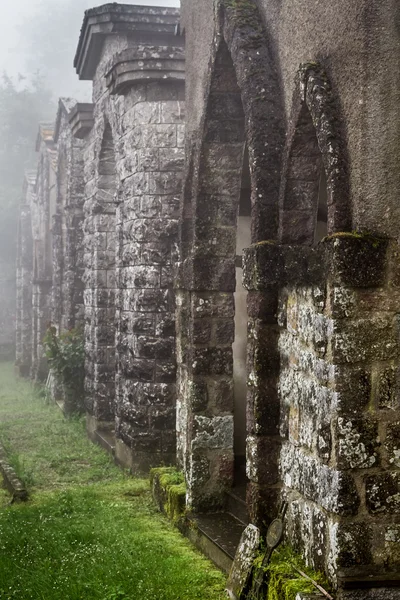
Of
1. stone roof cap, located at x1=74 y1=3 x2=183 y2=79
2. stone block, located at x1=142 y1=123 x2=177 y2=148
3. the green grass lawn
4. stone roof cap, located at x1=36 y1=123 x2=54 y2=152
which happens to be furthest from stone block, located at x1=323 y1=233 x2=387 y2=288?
stone roof cap, located at x1=36 y1=123 x2=54 y2=152

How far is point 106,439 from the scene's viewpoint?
10633mm

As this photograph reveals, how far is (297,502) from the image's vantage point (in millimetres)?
4625

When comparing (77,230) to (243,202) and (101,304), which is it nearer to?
(101,304)

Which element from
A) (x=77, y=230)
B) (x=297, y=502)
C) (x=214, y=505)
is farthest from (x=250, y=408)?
(x=77, y=230)

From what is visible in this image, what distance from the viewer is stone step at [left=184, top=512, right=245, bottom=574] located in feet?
18.6

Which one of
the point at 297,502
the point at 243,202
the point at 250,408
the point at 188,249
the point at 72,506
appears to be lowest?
the point at 72,506

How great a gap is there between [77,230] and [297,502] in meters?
10.5

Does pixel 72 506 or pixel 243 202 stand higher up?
pixel 243 202

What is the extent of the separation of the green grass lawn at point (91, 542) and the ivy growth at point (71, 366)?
105 inches

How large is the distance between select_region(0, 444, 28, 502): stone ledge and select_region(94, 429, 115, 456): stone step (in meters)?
1.27

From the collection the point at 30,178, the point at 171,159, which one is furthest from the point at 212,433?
the point at 30,178

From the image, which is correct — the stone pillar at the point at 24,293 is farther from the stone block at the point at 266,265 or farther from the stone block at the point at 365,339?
the stone block at the point at 365,339

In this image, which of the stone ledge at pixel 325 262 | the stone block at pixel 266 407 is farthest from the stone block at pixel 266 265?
the stone block at pixel 266 407

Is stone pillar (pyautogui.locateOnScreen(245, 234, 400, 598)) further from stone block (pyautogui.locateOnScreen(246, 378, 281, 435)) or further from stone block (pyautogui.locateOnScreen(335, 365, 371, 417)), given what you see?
stone block (pyautogui.locateOnScreen(246, 378, 281, 435))
